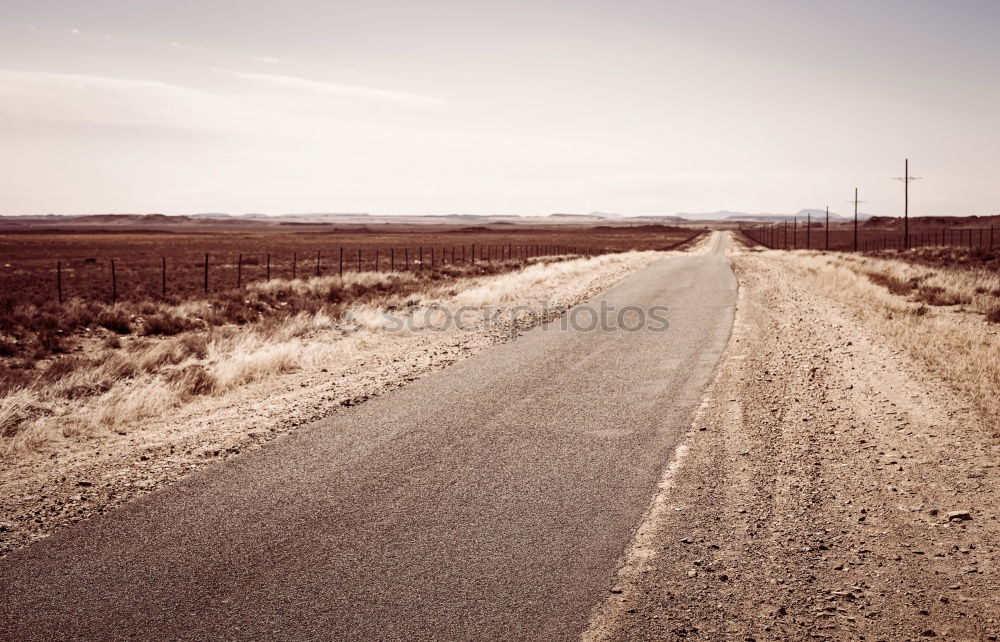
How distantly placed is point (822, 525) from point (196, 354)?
1148 centimetres

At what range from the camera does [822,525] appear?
15.4 ft

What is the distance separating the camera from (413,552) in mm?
4371

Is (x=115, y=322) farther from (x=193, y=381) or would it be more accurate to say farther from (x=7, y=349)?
(x=193, y=381)

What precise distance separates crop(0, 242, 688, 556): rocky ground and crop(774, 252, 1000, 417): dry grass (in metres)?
7.61

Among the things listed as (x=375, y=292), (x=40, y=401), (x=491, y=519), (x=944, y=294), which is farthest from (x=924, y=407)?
(x=375, y=292)

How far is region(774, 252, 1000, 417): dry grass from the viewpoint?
8.89 m

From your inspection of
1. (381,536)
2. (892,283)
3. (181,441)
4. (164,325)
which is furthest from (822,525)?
Answer: (892,283)

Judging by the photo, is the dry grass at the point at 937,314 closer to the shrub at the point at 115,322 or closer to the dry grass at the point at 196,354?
the dry grass at the point at 196,354

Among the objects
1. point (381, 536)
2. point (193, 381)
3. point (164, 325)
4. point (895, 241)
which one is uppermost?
point (895, 241)

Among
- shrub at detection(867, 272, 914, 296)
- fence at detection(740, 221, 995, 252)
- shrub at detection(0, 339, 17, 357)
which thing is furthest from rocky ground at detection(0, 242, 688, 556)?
fence at detection(740, 221, 995, 252)

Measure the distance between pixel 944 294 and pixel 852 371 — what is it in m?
12.0

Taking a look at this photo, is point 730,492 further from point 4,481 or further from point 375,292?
point 375,292

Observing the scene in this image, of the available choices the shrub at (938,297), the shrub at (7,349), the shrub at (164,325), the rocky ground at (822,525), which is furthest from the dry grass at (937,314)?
the shrub at (7,349)

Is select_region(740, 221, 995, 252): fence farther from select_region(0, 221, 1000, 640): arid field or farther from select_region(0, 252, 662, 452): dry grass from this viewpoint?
select_region(0, 252, 662, 452): dry grass
